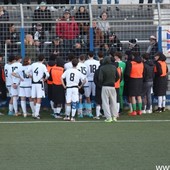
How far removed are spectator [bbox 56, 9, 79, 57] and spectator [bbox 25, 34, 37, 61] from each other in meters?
0.94

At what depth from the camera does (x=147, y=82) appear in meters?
17.6

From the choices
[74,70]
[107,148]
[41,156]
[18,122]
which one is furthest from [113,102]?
[41,156]

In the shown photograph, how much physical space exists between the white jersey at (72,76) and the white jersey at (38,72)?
708mm

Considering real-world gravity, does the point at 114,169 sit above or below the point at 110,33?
below

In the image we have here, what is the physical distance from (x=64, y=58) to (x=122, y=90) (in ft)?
7.44

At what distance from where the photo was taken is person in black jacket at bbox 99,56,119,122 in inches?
616

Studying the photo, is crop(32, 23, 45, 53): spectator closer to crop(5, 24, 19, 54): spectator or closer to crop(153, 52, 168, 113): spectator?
crop(5, 24, 19, 54): spectator

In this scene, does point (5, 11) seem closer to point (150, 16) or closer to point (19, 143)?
point (150, 16)

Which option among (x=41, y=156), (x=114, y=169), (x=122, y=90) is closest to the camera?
(x=114, y=169)

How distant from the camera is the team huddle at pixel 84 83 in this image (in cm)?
1596

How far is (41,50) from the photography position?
18.3 metres

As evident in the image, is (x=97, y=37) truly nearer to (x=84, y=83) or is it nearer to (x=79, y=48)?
(x=79, y=48)

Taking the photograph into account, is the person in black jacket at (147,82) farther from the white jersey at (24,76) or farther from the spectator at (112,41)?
the white jersey at (24,76)

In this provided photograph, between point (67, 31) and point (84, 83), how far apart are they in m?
2.57
